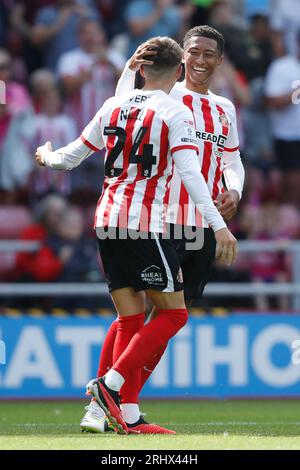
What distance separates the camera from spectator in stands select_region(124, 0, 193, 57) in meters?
12.6

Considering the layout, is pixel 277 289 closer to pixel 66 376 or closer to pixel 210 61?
pixel 66 376

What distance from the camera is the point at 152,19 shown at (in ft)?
41.4

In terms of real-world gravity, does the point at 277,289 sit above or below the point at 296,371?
above

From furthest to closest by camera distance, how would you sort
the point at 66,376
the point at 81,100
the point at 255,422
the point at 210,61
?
the point at 81,100, the point at 66,376, the point at 255,422, the point at 210,61

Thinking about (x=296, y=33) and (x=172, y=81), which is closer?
(x=172, y=81)

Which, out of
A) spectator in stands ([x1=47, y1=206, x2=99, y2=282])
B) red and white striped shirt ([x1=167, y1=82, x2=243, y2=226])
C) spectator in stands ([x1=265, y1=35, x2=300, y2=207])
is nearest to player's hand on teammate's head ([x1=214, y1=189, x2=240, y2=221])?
red and white striped shirt ([x1=167, y1=82, x2=243, y2=226])

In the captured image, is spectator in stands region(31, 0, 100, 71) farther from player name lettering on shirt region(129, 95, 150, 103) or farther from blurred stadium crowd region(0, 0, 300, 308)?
player name lettering on shirt region(129, 95, 150, 103)

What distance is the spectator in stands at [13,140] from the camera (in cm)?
1179

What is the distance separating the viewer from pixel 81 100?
12219 mm

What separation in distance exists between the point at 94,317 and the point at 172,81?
4.54 m

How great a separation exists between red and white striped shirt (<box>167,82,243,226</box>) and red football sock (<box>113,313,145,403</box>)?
2.71 feet

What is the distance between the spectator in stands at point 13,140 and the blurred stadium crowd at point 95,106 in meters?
0.01

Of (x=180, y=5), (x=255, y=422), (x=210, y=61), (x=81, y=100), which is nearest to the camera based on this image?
(x=210, y=61)

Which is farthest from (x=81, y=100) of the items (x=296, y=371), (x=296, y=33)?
(x=296, y=371)
